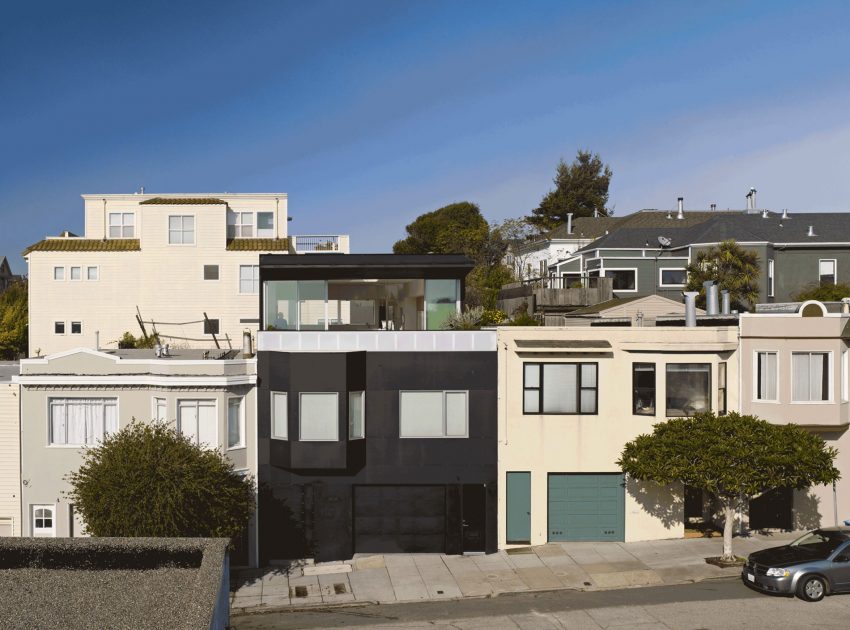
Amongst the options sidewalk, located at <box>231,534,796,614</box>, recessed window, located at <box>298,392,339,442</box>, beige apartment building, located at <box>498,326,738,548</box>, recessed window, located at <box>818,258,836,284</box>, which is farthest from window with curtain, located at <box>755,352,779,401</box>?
recessed window, located at <box>818,258,836,284</box>

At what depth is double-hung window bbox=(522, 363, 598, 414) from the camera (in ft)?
82.1

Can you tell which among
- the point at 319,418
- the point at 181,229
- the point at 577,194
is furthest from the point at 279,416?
the point at 577,194

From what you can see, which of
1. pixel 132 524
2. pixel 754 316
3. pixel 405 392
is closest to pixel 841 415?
pixel 754 316

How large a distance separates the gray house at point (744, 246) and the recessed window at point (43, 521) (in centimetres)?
2846

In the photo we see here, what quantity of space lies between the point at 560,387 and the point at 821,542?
8.41 m

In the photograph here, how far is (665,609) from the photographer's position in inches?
756

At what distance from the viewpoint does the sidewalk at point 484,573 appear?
21.2 metres

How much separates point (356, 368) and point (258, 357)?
3198 millimetres

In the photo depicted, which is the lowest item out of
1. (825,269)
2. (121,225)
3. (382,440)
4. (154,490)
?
(154,490)

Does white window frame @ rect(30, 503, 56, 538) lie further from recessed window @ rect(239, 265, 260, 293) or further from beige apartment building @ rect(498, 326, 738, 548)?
recessed window @ rect(239, 265, 260, 293)

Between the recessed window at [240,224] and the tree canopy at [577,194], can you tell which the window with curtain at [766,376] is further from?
the tree canopy at [577,194]

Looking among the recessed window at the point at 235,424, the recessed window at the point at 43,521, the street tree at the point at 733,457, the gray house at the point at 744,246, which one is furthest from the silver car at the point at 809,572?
the gray house at the point at 744,246

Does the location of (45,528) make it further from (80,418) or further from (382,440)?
(382,440)

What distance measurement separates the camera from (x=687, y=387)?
25.0 metres
